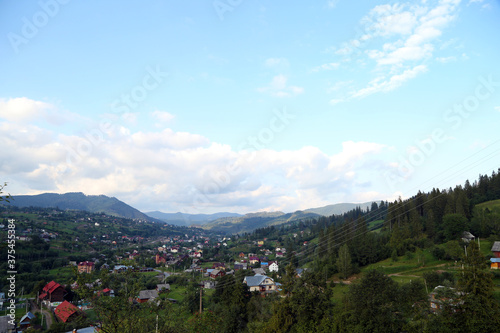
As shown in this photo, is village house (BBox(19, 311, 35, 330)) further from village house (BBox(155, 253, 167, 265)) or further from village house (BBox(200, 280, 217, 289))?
village house (BBox(155, 253, 167, 265))

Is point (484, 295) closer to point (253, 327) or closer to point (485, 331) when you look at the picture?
point (485, 331)

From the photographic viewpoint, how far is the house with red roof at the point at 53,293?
4566 cm

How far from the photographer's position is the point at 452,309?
19.0 meters

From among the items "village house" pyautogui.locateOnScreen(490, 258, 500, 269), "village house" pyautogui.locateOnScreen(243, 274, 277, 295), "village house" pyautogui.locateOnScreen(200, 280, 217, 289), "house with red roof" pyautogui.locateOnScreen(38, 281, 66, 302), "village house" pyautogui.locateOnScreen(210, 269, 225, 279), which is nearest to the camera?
"village house" pyautogui.locateOnScreen(490, 258, 500, 269)

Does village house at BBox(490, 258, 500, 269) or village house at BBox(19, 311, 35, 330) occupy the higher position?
village house at BBox(490, 258, 500, 269)

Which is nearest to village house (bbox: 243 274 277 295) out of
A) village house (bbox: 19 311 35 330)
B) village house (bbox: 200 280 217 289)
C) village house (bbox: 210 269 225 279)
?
village house (bbox: 200 280 217 289)

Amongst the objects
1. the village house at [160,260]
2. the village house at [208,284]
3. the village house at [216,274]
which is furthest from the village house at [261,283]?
the village house at [160,260]

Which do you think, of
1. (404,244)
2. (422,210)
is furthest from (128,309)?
(422,210)

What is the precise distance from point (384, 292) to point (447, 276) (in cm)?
1697

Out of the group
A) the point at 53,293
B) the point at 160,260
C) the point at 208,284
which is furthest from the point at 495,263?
the point at 160,260

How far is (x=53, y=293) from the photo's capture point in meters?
45.9

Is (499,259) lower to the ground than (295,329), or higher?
higher

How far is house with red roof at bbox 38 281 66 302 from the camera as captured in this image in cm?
4566

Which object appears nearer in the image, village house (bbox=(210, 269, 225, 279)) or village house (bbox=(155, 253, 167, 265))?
village house (bbox=(210, 269, 225, 279))
